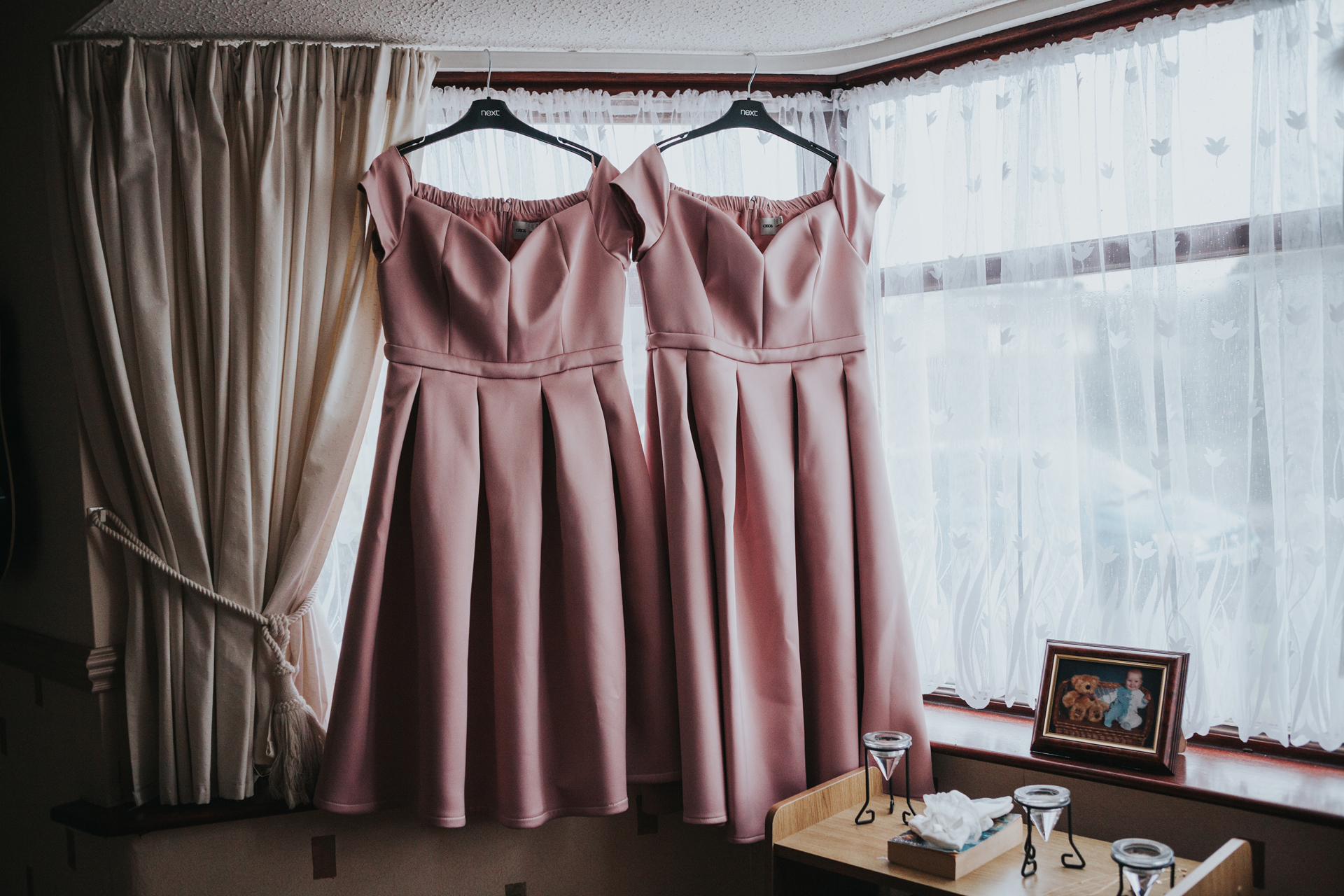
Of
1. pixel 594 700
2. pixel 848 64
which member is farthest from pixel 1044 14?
pixel 594 700

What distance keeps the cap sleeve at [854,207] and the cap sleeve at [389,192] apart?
83 cm

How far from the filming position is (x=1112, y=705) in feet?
4.92

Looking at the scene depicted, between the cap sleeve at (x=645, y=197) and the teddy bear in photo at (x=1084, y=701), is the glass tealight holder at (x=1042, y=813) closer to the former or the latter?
the teddy bear in photo at (x=1084, y=701)

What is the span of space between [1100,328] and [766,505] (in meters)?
0.70

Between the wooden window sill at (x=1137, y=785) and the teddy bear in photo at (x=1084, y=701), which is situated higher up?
the teddy bear in photo at (x=1084, y=701)

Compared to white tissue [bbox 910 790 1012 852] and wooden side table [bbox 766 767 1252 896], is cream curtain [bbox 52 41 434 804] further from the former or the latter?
white tissue [bbox 910 790 1012 852]

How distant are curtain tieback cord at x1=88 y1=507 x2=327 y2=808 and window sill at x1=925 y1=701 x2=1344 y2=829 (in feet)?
3.73

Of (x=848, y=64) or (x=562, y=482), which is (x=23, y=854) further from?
(x=848, y=64)

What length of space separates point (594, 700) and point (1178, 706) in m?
0.96

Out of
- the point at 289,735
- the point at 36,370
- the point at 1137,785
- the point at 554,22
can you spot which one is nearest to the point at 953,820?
the point at 1137,785

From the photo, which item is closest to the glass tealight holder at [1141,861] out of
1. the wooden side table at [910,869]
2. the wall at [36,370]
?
the wooden side table at [910,869]

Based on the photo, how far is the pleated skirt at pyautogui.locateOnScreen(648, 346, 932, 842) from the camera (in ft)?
5.17

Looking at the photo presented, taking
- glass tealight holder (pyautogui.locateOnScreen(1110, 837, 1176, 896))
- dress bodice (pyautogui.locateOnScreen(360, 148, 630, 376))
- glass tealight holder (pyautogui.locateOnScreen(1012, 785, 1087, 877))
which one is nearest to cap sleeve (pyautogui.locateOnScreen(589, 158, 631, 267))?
dress bodice (pyautogui.locateOnScreen(360, 148, 630, 376))

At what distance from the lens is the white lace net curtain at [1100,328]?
4.76ft
